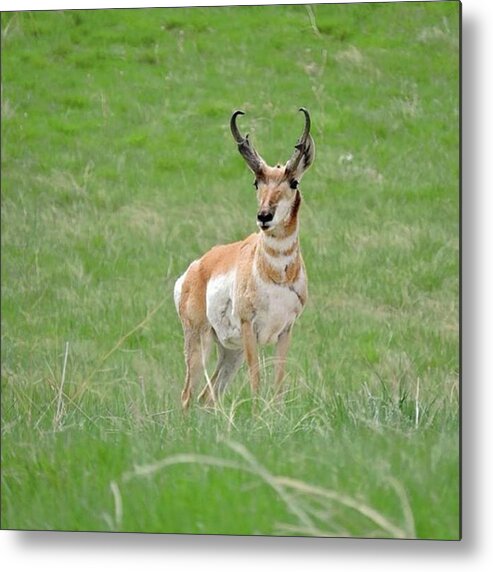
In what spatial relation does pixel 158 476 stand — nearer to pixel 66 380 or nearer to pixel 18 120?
pixel 66 380

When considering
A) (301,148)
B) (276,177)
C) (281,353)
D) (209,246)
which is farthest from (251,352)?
(301,148)

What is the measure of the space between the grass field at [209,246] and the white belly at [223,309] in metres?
0.15

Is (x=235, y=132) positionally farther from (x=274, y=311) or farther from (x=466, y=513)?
(x=466, y=513)

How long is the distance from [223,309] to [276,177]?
24.4 inches

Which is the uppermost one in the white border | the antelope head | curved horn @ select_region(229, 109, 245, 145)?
curved horn @ select_region(229, 109, 245, 145)

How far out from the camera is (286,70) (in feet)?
21.2

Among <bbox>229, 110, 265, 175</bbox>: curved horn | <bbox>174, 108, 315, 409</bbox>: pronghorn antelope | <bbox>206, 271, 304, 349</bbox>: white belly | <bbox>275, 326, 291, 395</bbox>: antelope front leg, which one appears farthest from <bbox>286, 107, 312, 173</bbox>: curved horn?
<bbox>275, 326, 291, 395</bbox>: antelope front leg

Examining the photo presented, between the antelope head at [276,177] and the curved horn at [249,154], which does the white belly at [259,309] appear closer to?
the antelope head at [276,177]

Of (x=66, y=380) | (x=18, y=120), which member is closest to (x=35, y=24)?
(x=18, y=120)

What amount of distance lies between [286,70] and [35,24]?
1.00 metres

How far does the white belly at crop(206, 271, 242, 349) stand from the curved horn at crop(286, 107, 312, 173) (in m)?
0.53

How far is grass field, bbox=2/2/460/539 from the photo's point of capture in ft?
19.9

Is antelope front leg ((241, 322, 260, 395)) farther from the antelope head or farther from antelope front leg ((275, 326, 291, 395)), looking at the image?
the antelope head

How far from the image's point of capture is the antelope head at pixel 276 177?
6.39m
